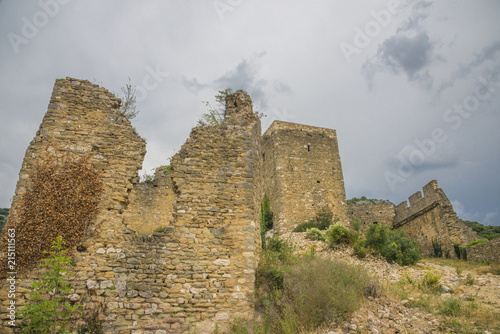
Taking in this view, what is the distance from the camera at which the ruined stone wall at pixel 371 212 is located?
21.9 meters

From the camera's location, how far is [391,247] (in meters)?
11.7

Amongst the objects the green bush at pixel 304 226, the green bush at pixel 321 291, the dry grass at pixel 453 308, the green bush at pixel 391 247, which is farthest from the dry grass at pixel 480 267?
the green bush at pixel 304 226

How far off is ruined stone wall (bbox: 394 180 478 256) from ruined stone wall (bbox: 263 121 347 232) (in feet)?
13.3

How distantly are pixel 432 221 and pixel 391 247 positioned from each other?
21.5 feet

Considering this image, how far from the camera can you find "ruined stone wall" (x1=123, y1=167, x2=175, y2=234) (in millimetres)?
13055

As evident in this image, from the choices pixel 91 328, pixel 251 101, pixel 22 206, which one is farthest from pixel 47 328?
pixel 251 101

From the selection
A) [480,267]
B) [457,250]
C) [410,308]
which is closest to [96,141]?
[410,308]

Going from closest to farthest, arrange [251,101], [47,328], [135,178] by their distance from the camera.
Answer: [47,328]
[135,178]
[251,101]

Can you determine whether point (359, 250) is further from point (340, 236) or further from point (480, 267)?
point (480, 267)

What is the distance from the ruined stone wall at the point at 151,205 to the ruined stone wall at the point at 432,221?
13377 mm

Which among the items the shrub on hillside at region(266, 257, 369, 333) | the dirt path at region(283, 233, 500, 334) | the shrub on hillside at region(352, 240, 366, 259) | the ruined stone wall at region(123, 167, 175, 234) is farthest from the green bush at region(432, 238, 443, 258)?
Answer: the ruined stone wall at region(123, 167, 175, 234)

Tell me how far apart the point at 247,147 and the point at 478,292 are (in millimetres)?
7181

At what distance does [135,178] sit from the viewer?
7062mm

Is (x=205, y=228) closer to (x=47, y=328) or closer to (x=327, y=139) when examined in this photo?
(x=47, y=328)
